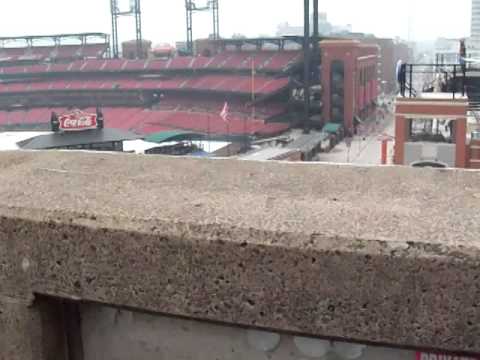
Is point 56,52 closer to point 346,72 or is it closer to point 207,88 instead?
point 207,88

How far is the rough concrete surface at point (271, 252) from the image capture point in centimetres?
124

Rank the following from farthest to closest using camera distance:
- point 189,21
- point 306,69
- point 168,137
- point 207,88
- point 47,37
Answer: point 47,37 → point 189,21 → point 207,88 → point 306,69 → point 168,137

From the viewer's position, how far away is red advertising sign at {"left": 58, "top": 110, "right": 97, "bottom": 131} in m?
26.1

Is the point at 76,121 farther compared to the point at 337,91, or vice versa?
the point at 337,91

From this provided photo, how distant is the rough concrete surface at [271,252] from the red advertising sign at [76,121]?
25.2 m

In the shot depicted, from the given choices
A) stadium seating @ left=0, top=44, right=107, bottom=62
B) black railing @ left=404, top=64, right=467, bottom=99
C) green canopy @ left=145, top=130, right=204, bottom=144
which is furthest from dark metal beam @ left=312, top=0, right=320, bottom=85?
stadium seating @ left=0, top=44, right=107, bottom=62

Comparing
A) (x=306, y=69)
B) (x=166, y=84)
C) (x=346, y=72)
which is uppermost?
(x=306, y=69)

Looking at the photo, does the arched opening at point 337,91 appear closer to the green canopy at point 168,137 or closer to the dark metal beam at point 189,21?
the green canopy at point 168,137

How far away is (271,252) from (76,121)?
1029 inches

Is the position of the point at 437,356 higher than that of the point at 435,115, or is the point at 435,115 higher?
the point at 437,356

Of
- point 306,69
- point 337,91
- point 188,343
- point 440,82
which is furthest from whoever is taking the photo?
point 306,69

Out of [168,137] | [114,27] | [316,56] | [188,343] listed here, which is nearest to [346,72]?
[316,56]

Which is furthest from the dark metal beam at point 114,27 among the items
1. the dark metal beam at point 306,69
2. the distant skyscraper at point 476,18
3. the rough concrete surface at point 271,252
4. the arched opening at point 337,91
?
the distant skyscraper at point 476,18

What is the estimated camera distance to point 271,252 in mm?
1315
